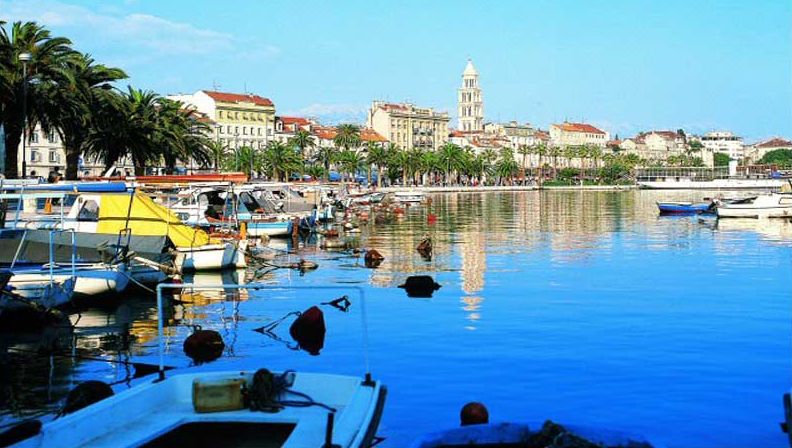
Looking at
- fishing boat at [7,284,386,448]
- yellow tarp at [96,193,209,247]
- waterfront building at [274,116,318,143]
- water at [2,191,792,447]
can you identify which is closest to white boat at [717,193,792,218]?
water at [2,191,792,447]

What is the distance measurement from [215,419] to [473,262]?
30.3 meters

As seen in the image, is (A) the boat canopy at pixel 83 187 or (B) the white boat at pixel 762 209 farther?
(B) the white boat at pixel 762 209

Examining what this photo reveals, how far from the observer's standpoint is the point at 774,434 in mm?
13648

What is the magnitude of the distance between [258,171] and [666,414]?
13311 centimetres

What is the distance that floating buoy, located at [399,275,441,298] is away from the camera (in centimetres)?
3033

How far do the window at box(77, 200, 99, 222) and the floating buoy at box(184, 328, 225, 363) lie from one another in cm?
1495

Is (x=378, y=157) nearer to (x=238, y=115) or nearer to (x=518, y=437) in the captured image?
(x=238, y=115)

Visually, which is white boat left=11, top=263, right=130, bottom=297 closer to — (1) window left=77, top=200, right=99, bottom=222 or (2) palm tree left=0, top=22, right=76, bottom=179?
(1) window left=77, top=200, right=99, bottom=222

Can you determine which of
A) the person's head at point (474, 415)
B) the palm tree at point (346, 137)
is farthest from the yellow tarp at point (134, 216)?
the palm tree at point (346, 137)

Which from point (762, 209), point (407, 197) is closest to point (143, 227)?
point (762, 209)

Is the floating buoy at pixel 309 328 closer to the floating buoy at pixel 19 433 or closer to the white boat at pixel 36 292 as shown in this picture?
the white boat at pixel 36 292

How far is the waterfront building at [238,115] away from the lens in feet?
554

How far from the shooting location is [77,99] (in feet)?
161

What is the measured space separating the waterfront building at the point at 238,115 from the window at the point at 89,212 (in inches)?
5031
